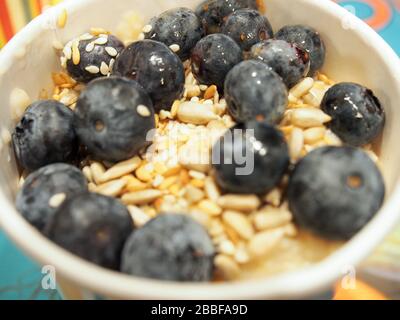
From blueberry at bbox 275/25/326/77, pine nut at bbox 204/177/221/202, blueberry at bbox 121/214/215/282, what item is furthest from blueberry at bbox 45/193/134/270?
blueberry at bbox 275/25/326/77

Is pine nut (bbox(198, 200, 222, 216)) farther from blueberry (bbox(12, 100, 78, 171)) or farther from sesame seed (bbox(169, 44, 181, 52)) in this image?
sesame seed (bbox(169, 44, 181, 52))

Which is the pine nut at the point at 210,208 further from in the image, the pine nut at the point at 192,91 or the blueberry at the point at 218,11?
the blueberry at the point at 218,11

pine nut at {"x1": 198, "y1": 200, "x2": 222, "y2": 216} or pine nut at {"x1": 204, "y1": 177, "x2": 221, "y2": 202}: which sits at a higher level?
pine nut at {"x1": 204, "y1": 177, "x2": 221, "y2": 202}

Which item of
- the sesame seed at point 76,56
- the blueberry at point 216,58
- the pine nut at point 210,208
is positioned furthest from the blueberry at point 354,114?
the sesame seed at point 76,56

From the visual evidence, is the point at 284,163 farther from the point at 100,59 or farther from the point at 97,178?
the point at 100,59

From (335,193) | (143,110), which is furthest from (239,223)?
(143,110)
